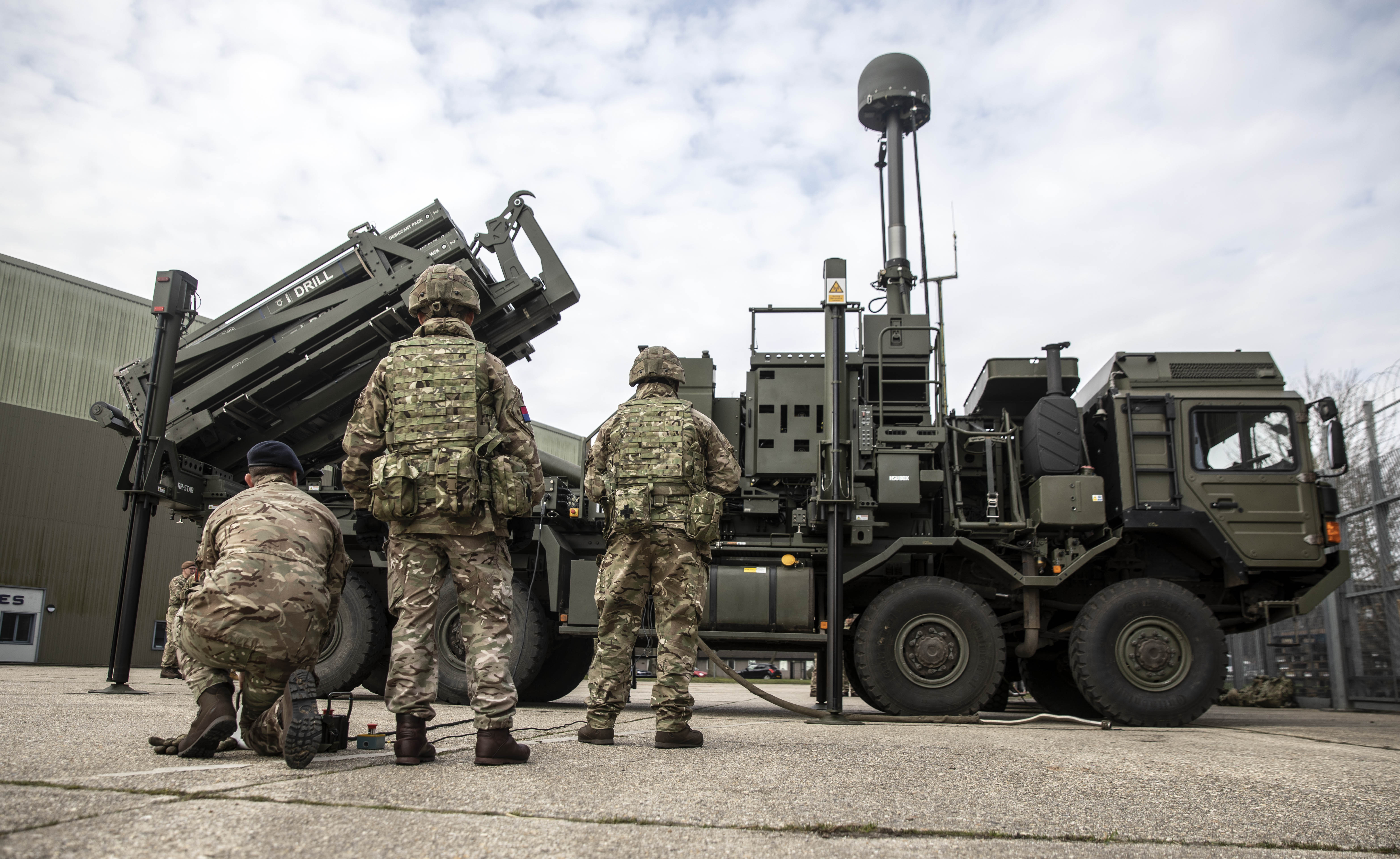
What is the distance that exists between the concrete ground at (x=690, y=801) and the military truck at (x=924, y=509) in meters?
2.35

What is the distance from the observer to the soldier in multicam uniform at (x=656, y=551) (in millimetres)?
3906

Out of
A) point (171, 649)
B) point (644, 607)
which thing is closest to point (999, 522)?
point (644, 607)

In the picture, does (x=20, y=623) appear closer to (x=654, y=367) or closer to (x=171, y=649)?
(x=171, y=649)

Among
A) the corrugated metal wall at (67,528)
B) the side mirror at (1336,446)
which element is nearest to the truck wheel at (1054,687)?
the side mirror at (1336,446)

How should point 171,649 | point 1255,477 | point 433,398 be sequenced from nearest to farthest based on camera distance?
point 433,398 < point 1255,477 < point 171,649

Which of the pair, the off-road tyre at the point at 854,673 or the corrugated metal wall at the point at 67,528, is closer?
the off-road tyre at the point at 854,673

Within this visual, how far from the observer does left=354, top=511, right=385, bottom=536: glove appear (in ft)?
24.1

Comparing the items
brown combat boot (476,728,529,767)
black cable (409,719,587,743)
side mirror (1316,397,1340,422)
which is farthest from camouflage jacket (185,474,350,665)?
side mirror (1316,397,1340,422)

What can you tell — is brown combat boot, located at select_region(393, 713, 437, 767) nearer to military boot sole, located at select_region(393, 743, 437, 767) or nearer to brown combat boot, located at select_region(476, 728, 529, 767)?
military boot sole, located at select_region(393, 743, 437, 767)

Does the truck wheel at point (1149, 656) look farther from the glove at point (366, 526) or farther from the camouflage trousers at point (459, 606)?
the glove at point (366, 526)

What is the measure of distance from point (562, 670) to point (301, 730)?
5268 mm

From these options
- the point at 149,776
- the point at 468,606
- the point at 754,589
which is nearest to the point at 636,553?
the point at 468,606

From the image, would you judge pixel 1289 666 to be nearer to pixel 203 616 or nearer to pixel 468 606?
pixel 468 606

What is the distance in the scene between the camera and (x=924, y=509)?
7094mm
